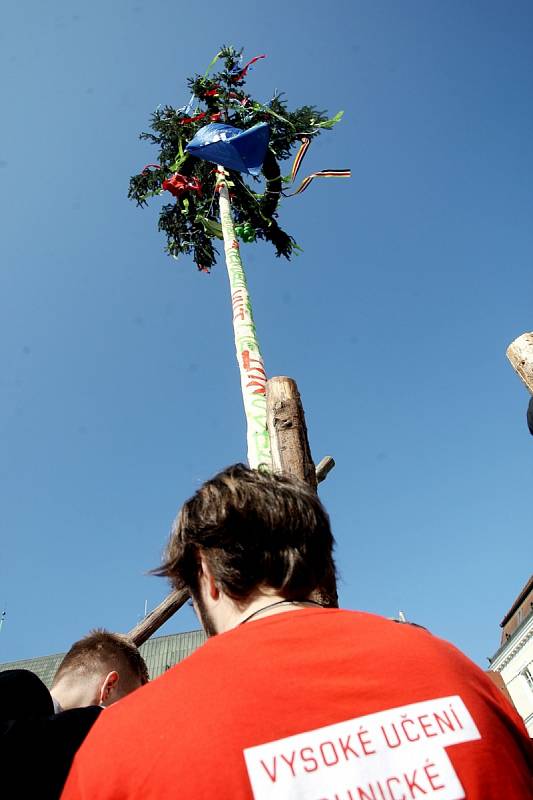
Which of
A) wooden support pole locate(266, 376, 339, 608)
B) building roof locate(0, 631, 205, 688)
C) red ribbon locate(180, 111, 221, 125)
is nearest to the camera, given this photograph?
wooden support pole locate(266, 376, 339, 608)

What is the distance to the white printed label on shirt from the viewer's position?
1.00m

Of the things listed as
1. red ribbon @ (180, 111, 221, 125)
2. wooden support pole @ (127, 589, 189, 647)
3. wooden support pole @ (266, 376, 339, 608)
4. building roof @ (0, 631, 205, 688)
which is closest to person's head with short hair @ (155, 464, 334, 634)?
wooden support pole @ (266, 376, 339, 608)

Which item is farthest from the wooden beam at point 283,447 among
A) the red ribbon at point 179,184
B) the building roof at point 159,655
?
the building roof at point 159,655

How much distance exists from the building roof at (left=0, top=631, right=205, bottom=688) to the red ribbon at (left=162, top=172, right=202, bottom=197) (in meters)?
19.7

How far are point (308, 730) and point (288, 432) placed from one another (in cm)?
255

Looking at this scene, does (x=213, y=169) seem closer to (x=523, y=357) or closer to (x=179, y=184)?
(x=179, y=184)

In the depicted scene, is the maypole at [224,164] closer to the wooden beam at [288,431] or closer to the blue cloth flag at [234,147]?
the blue cloth flag at [234,147]

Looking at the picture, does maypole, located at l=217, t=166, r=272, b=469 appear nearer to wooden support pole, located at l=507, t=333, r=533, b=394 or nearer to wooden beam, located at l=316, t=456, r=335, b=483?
wooden beam, located at l=316, t=456, r=335, b=483

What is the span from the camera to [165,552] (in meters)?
1.61

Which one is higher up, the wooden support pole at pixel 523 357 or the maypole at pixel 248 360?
the maypole at pixel 248 360

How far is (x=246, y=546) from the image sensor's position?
145cm

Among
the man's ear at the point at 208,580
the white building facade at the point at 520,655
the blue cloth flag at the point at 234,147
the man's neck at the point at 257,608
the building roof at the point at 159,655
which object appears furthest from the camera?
the white building facade at the point at 520,655

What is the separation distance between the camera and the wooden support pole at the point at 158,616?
344cm

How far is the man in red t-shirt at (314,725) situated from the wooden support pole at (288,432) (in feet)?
6.77
